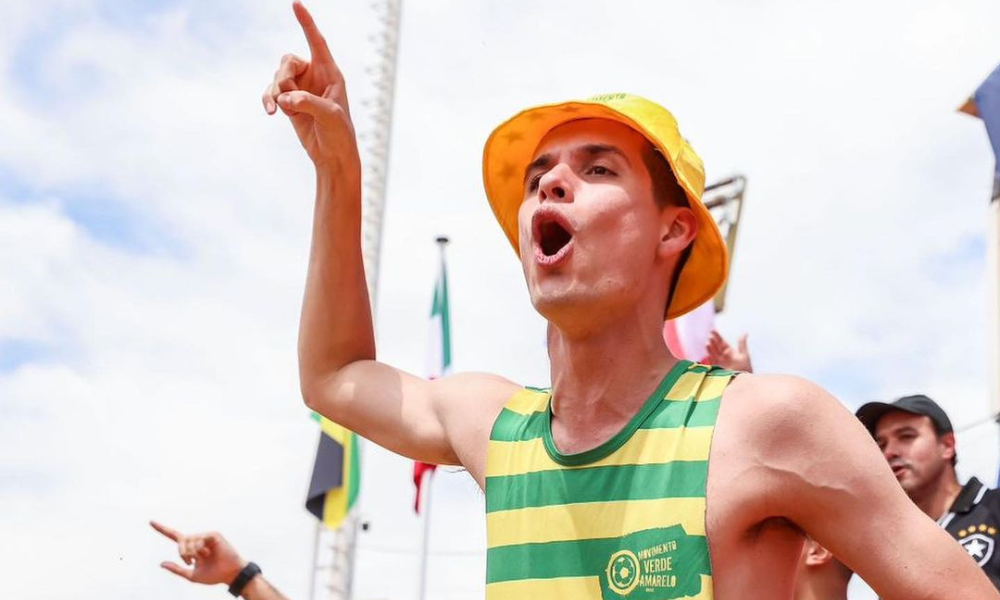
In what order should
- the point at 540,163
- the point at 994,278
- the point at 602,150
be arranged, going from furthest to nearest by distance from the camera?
the point at 994,278 → the point at 540,163 → the point at 602,150

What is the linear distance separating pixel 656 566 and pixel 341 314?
1.17 meters

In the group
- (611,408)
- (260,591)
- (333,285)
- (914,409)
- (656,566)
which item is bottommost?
(656,566)

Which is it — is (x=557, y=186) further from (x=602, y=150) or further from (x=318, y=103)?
(x=318, y=103)

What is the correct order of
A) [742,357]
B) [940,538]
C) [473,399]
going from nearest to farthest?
[940,538] → [473,399] → [742,357]

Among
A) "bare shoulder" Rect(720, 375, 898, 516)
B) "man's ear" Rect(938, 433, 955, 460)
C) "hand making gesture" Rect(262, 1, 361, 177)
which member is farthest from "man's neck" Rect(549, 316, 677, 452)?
"man's ear" Rect(938, 433, 955, 460)

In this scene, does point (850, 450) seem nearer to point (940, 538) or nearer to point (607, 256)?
point (940, 538)

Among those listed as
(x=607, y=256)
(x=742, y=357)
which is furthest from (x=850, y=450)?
(x=742, y=357)

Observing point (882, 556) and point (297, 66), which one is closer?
point (882, 556)

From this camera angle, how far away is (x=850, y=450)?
232 centimetres

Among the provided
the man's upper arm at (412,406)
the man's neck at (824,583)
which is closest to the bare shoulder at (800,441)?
the man's upper arm at (412,406)

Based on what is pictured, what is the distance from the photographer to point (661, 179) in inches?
112

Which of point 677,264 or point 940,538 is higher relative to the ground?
point 677,264

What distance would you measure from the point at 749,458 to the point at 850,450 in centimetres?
19

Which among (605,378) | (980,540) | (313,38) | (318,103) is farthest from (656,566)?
(980,540)
